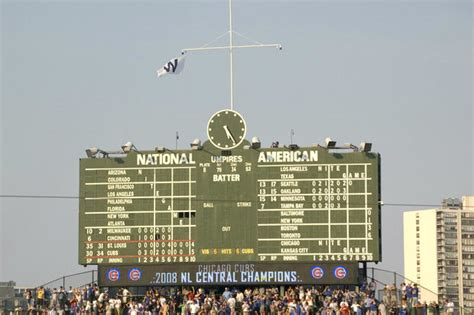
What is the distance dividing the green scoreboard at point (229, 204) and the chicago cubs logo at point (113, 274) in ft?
1.76

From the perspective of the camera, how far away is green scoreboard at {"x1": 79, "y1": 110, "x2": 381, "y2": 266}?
5916cm

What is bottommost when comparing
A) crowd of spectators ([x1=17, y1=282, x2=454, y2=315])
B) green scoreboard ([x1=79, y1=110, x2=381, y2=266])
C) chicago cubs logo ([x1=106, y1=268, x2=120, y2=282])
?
crowd of spectators ([x1=17, y1=282, x2=454, y2=315])

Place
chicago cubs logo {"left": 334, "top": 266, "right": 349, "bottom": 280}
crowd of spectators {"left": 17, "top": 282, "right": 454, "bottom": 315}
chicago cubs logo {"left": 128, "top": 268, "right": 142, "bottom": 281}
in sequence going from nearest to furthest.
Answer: crowd of spectators {"left": 17, "top": 282, "right": 454, "bottom": 315}, chicago cubs logo {"left": 334, "top": 266, "right": 349, "bottom": 280}, chicago cubs logo {"left": 128, "top": 268, "right": 142, "bottom": 281}

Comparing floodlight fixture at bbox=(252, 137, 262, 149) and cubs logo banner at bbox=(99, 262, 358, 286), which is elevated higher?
floodlight fixture at bbox=(252, 137, 262, 149)

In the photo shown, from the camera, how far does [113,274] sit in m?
61.4

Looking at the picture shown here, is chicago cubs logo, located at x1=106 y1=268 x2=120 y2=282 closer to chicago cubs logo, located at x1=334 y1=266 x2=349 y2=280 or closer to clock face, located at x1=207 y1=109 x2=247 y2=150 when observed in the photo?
clock face, located at x1=207 y1=109 x2=247 y2=150

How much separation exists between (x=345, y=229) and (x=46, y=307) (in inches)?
634

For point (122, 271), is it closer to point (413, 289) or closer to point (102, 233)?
point (102, 233)

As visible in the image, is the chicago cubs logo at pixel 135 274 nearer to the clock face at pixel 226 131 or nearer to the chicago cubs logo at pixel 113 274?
the chicago cubs logo at pixel 113 274

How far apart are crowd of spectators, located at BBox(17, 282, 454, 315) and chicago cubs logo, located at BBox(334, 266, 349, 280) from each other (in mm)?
939

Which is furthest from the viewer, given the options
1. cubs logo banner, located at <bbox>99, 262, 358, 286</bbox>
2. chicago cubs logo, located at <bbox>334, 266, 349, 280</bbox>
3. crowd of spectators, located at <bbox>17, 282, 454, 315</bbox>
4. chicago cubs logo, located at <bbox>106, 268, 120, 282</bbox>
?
chicago cubs logo, located at <bbox>106, 268, 120, 282</bbox>

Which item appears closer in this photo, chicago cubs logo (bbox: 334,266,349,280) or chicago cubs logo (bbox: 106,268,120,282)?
chicago cubs logo (bbox: 334,266,349,280)

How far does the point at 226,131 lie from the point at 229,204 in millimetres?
3555

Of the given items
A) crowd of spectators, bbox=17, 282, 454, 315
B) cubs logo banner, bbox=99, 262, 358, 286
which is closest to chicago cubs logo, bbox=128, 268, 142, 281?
cubs logo banner, bbox=99, 262, 358, 286
